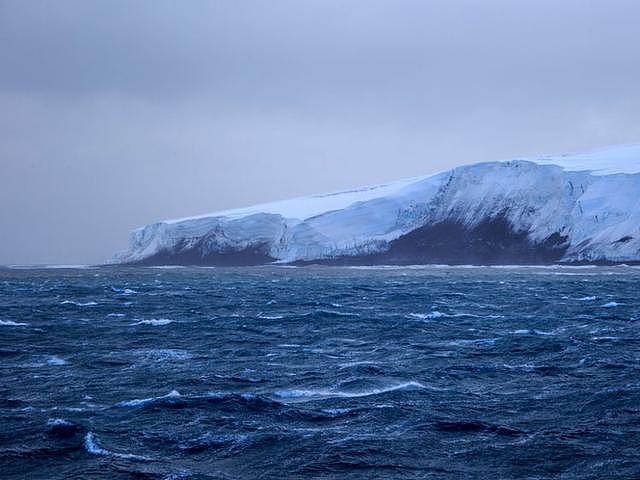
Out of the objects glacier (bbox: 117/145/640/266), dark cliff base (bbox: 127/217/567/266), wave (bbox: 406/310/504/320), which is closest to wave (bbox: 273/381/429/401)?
wave (bbox: 406/310/504/320)

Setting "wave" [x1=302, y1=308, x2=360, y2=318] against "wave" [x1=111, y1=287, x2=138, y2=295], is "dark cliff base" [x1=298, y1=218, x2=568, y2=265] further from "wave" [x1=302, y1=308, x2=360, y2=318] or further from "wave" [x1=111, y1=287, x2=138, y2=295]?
"wave" [x1=302, y1=308, x2=360, y2=318]

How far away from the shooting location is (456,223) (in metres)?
108

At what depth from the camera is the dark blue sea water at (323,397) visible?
1150 centimetres

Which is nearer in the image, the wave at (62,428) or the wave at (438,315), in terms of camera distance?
the wave at (62,428)

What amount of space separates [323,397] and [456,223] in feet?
308

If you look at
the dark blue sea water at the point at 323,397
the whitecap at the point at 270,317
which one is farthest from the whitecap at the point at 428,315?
the whitecap at the point at 270,317

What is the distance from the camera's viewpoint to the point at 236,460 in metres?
11.6

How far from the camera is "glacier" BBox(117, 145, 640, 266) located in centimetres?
9656

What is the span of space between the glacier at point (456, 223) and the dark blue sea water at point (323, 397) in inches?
2656

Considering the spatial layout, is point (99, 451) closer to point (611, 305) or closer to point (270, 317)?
point (270, 317)

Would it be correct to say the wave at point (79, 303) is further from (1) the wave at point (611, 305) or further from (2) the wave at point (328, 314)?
(1) the wave at point (611, 305)

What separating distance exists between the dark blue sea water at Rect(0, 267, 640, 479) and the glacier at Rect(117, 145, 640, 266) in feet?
221

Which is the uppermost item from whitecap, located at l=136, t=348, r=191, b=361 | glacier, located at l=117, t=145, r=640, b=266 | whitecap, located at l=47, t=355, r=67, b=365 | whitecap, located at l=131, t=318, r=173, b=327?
glacier, located at l=117, t=145, r=640, b=266

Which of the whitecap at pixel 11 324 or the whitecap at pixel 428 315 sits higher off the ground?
the whitecap at pixel 11 324
